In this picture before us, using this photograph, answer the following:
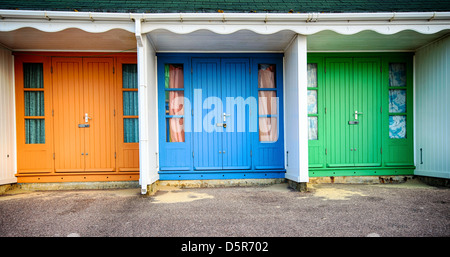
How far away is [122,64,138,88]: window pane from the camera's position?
5.21 m

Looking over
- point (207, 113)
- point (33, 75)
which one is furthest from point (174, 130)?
point (33, 75)

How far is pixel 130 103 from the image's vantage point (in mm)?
5203

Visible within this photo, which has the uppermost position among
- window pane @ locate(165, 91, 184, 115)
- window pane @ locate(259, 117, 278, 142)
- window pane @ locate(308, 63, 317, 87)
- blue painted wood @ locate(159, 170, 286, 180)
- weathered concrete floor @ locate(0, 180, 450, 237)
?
window pane @ locate(308, 63, 317, 87)

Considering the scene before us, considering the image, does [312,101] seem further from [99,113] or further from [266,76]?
[99,113]

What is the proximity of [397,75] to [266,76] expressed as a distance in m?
2.67

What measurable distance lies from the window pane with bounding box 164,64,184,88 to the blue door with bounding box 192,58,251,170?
28 cm

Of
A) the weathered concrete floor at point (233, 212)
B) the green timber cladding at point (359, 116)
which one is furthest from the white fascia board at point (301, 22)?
the weathered concrete floor at point (233, 212)

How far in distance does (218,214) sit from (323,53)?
152 inches

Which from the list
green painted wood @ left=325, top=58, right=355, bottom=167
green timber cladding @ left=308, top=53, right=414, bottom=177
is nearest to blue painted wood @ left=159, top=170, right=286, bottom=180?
green timber cladding @ left=308, top=53, right=414, bottom=177

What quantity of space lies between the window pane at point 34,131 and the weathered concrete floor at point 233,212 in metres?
0.94

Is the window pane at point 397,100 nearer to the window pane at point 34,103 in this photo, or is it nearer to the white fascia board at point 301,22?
the white fascia board at point 301,22

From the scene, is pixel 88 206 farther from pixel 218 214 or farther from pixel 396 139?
pixel 396 139

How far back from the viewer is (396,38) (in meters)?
4.74

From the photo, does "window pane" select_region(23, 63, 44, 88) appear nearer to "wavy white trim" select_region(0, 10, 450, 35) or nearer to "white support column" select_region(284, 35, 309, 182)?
"wavy white trim" select_region(0, 10, 450, 35)
